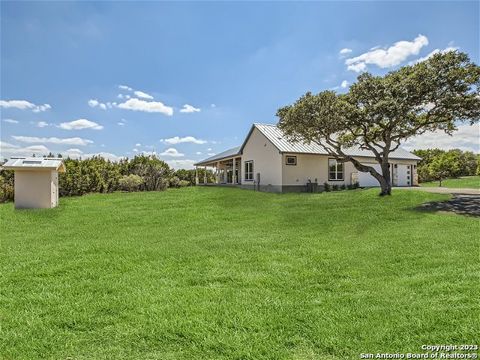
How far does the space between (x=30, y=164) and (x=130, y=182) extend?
12.2m

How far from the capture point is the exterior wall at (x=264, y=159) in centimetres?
2306

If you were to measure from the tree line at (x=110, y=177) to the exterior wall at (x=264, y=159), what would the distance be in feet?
25.5

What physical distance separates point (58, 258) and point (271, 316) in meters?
4.49

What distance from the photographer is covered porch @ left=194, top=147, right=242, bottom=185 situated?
29.3m

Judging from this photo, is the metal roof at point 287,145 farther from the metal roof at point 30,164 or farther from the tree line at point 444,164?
the metal roof at point 30,164

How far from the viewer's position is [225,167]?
33.4 m

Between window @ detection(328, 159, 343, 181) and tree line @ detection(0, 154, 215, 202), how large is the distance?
14.1 m

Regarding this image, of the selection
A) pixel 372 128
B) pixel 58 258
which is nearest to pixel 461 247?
pixel 58 258

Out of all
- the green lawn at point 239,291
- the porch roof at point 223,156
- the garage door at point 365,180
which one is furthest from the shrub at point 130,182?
the garage door at point 365,180

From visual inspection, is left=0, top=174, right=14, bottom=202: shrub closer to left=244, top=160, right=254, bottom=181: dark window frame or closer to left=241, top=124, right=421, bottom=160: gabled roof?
left=244, top=160, right=254, bottom=181: dark window frame

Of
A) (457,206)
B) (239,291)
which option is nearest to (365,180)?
(457,206)

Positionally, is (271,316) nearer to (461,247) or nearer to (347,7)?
(461,247)

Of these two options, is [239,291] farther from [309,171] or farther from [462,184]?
[462,184]

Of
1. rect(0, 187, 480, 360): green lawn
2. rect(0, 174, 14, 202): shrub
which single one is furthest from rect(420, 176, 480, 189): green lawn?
rect(0, 174, 14, 202): shrub
